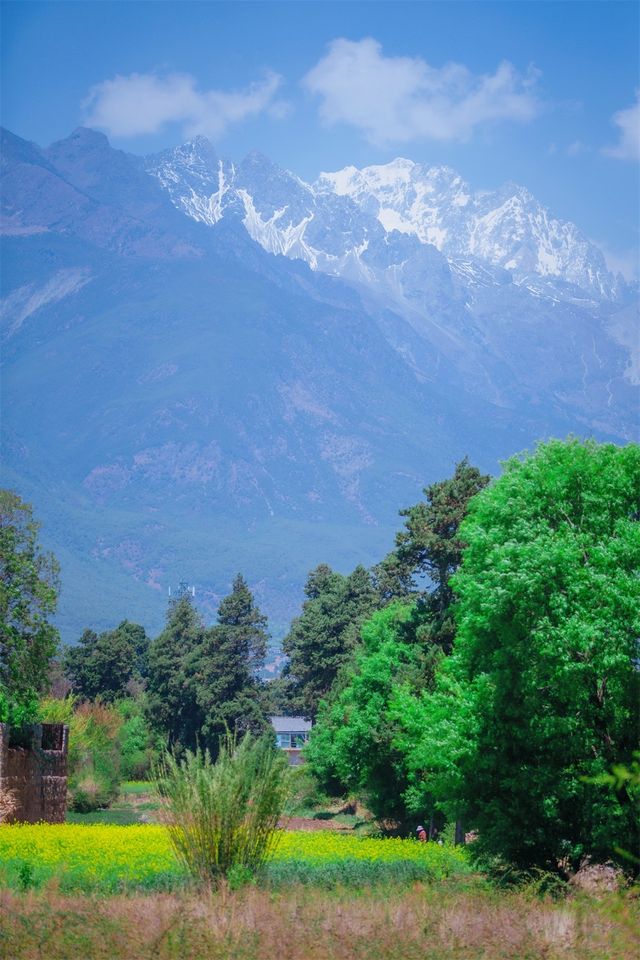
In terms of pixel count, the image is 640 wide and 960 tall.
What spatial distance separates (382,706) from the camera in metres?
47.2

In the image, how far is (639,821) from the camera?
898 inches

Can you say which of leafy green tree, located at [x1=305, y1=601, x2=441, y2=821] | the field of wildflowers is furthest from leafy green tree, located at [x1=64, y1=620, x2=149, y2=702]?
the field of wildflowers

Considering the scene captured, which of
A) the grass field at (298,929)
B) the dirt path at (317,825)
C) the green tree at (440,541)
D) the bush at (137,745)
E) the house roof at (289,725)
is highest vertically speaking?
the green tree at (440,541)

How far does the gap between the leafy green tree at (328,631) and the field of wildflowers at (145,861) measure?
1639 inches

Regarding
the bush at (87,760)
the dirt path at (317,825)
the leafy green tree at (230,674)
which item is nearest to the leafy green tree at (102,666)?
the leafy green tree at (230,674)

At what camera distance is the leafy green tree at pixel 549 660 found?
23.7 meters

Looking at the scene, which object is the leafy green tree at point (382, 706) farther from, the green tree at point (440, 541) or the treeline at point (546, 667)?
the treeline at point (546, 667)

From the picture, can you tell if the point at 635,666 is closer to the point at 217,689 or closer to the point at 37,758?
the point at 37,758

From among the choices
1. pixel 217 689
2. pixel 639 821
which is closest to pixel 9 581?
pixel 639 821

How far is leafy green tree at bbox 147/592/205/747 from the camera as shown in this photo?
283ft

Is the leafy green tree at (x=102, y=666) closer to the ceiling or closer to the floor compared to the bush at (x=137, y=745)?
closer to the ceiling

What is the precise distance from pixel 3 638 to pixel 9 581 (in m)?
2.28

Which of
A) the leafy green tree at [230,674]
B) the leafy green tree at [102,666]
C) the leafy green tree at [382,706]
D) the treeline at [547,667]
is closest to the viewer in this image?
the treeline at [547,667]

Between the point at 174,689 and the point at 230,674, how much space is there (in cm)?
467
